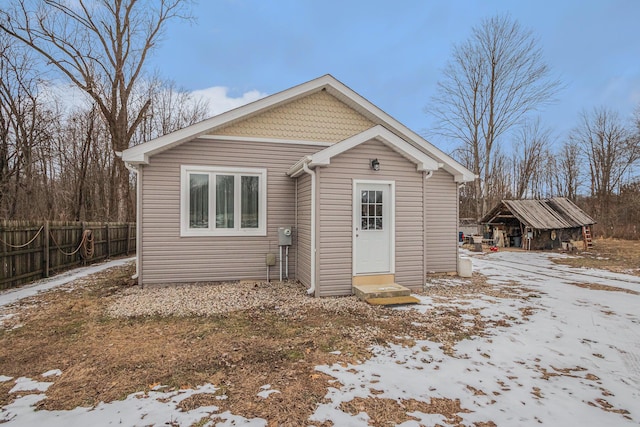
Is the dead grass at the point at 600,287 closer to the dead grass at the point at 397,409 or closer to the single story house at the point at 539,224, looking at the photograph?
the dead grass at the point at 397,409

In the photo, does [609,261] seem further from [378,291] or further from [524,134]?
[524,134]

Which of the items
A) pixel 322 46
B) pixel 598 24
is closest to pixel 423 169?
pixel 322 46

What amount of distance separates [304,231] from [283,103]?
309 centimetres

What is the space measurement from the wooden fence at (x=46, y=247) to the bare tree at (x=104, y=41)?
12.9ft

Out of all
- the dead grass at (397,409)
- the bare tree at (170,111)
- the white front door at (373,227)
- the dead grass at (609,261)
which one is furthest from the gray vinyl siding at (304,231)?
the bare tree at (170,111)

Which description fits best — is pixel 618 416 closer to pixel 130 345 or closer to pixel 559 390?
pixel 559 390

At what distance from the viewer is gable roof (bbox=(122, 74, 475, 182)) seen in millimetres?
6690

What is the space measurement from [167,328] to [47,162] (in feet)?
57.4

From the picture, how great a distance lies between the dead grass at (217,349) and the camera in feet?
9.25

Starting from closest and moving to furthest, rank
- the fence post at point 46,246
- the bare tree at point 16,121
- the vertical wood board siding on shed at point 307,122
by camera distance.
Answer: the vertical wood board siding on shed at point 307,122
the fence post at point 46,246
the bare tree at point 16,121

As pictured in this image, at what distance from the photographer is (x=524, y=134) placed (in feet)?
85.9

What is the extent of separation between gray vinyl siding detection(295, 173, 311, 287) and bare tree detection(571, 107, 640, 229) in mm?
24424

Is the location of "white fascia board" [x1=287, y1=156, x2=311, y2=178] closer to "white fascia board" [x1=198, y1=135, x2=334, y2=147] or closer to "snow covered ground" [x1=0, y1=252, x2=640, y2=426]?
"white fascia board" [x1=198, y1=135, x2=334, y2=147]

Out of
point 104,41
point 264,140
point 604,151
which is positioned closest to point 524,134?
point 604,151
